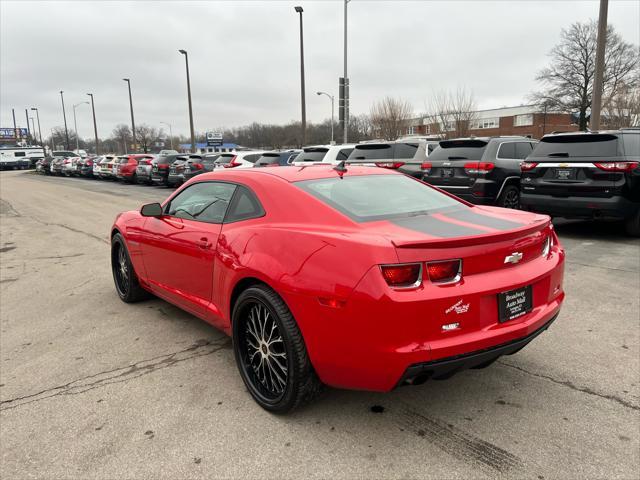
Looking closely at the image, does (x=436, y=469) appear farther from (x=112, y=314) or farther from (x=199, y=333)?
(x=112, y=314)

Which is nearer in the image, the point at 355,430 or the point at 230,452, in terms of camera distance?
the point at 230,452

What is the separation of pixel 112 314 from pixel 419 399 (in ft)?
10.6

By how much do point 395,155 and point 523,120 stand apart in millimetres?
63522

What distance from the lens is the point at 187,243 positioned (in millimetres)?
3656

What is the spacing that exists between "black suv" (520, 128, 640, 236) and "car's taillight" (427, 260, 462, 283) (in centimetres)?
619

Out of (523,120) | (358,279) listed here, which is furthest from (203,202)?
(523,120)

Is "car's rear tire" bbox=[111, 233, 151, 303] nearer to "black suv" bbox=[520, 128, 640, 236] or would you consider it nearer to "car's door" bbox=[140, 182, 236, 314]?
"car's door" bbox=[140, 182, 236, 314]

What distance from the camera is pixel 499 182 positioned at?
9.14 metres

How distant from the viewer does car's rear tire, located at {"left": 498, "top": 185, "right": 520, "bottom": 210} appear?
930cm

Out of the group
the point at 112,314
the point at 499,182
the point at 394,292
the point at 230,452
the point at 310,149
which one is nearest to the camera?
the point at 394,292

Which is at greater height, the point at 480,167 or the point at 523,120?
the point at 523,120

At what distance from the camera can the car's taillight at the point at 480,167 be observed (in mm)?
9070

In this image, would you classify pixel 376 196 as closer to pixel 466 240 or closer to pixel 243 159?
pixel 466 240

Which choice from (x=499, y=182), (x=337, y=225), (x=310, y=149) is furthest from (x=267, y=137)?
(x=337, y=225)
